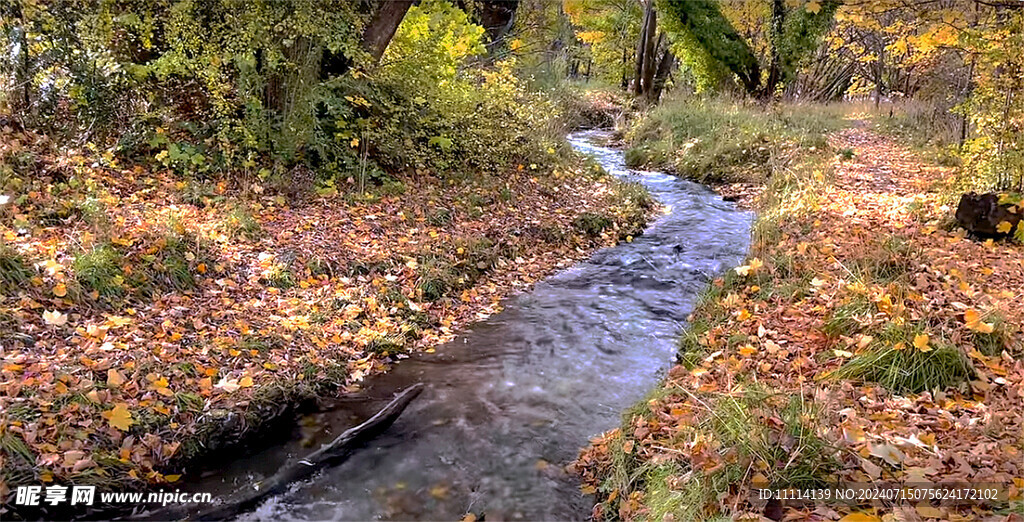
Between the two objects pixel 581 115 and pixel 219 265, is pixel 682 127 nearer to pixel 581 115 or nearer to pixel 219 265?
pixel 581 115

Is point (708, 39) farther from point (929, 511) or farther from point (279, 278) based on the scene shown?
point (929, 511)

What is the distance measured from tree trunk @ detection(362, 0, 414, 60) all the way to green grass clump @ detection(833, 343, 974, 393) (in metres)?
6.91

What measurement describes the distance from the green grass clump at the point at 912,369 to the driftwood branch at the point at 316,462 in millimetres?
3238

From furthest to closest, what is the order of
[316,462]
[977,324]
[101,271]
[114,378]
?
[101,271] → [977,324] → [316,462] → [114,378]

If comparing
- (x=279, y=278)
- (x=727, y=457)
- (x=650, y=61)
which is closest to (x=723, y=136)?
(x=650, y=61)

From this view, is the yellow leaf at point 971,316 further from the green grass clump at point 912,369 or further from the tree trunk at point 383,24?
the tree trunk at point 383,24

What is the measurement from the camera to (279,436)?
14.9 ft

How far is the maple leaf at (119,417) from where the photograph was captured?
3.89 m

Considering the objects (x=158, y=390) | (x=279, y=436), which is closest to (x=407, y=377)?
(x=279, y=436)

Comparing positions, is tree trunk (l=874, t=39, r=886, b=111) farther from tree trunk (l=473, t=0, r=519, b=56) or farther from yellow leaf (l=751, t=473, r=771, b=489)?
yellow leaf (l=751, t=473, r=771, b=489)

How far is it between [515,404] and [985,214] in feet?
17.9

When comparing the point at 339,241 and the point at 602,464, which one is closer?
the point at 602,464

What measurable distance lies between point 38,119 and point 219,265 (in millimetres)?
3017

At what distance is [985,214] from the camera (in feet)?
21.6
